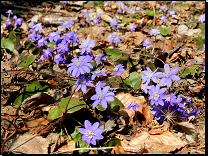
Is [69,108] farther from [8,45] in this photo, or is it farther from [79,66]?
[8,45]

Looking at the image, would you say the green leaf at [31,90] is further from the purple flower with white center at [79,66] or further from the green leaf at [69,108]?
the purple flower with white center at [79,66]

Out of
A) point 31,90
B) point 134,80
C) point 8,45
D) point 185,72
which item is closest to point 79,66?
point 134,80

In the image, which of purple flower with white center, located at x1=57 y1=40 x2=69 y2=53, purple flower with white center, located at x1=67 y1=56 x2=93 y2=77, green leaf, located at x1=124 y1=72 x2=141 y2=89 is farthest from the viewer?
purple flower with white center, located at x1=57 y1=40 x2=69 y2=53

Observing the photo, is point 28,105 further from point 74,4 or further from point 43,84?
point 74,4

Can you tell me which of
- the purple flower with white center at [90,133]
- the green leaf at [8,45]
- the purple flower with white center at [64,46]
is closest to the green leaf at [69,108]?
the purple flower with white center at [90,133]

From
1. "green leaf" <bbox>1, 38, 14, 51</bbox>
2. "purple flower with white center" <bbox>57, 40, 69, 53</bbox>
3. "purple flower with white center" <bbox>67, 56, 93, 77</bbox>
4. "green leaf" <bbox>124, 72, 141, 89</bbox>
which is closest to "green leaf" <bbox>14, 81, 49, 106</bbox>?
"purple flower with white center" <bbox>57, 40, 69, 53</bbox>

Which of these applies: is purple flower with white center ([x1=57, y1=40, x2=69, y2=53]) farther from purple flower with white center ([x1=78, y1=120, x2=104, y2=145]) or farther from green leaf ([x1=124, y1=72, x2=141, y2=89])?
purple flower with white center ([x1=78, y1=120, x2=104, y2=145])
